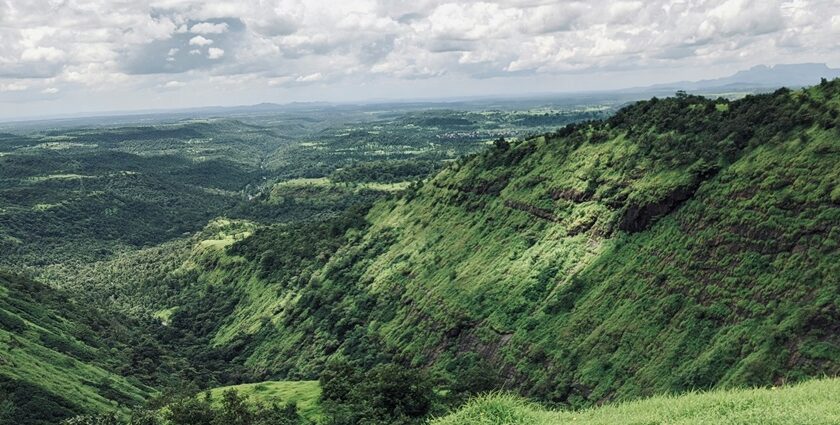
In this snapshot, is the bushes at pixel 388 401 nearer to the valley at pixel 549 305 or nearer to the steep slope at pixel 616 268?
the valley at pixel 549 305

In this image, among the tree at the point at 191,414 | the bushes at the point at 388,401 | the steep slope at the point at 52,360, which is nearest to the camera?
the bushes at the point at 388,401

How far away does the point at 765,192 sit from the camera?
78.2 metres

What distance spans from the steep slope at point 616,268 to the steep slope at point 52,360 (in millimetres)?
32080

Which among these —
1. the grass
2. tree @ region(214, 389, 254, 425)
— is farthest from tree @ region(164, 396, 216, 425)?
the grass

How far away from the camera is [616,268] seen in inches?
3607

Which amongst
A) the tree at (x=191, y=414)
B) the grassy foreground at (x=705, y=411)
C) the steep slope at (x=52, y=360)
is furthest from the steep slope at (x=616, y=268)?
the tree at (x=191, y=414)

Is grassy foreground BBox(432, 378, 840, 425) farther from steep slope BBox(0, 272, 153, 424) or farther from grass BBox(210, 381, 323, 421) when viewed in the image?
steep slope BBox(0, 272, 153, 424)

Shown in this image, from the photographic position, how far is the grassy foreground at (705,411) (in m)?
27.8

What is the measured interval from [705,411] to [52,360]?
128514 mm

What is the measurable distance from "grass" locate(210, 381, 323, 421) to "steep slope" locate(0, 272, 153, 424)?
2373cm

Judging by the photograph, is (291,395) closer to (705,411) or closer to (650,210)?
(650,210)

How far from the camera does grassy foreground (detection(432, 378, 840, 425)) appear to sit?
27828 millimetres

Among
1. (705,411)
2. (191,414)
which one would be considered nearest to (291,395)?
(191,414)

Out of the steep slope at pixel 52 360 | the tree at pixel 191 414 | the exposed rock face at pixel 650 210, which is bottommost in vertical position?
the steep slope at pixel 52 360
